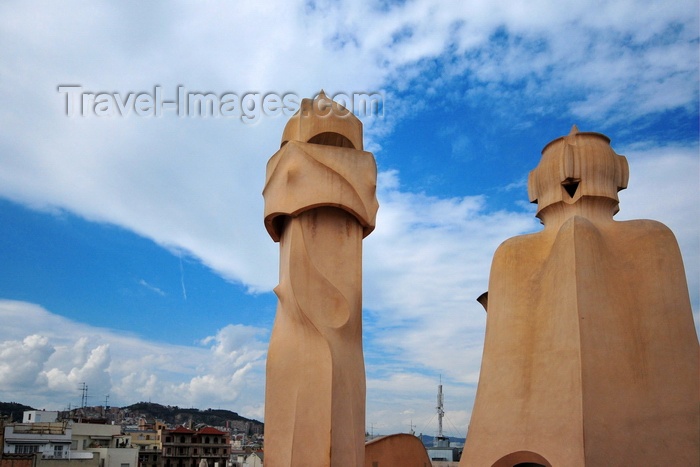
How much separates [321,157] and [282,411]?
14.4 feet

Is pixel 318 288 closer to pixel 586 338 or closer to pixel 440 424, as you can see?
pixel 586 338

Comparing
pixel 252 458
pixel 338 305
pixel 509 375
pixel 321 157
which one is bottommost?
pixel 252 458

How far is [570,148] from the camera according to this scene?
10.6 meters

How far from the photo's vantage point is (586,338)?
9.20m

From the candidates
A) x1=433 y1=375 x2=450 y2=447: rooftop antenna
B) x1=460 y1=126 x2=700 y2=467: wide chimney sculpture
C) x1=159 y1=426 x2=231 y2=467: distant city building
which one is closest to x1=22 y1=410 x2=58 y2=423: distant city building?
x1=159 y1=426 x2=231 y2=467: distant city building

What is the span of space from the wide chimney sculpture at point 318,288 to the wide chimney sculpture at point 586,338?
7.80ft

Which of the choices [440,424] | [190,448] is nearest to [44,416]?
[190,448]

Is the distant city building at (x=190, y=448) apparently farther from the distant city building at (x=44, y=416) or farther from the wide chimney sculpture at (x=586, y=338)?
the wide chimney sculpture at (x=586, y=338)

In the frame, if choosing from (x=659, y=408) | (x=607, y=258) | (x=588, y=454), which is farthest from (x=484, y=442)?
Result: (x=607, y=258)

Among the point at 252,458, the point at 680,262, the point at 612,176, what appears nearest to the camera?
the point at 680,262

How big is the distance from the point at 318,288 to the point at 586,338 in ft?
15.0

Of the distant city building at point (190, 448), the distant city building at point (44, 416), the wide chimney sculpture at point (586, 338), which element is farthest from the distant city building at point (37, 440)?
the wide chimney sculpture at point (586, 338)

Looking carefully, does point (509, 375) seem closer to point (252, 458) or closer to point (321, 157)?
point (321, 157)

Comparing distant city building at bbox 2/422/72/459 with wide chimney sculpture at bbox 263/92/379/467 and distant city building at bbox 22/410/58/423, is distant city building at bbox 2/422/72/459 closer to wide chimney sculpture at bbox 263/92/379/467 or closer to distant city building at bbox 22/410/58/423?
distant city building at bbox 22/410/58/423
